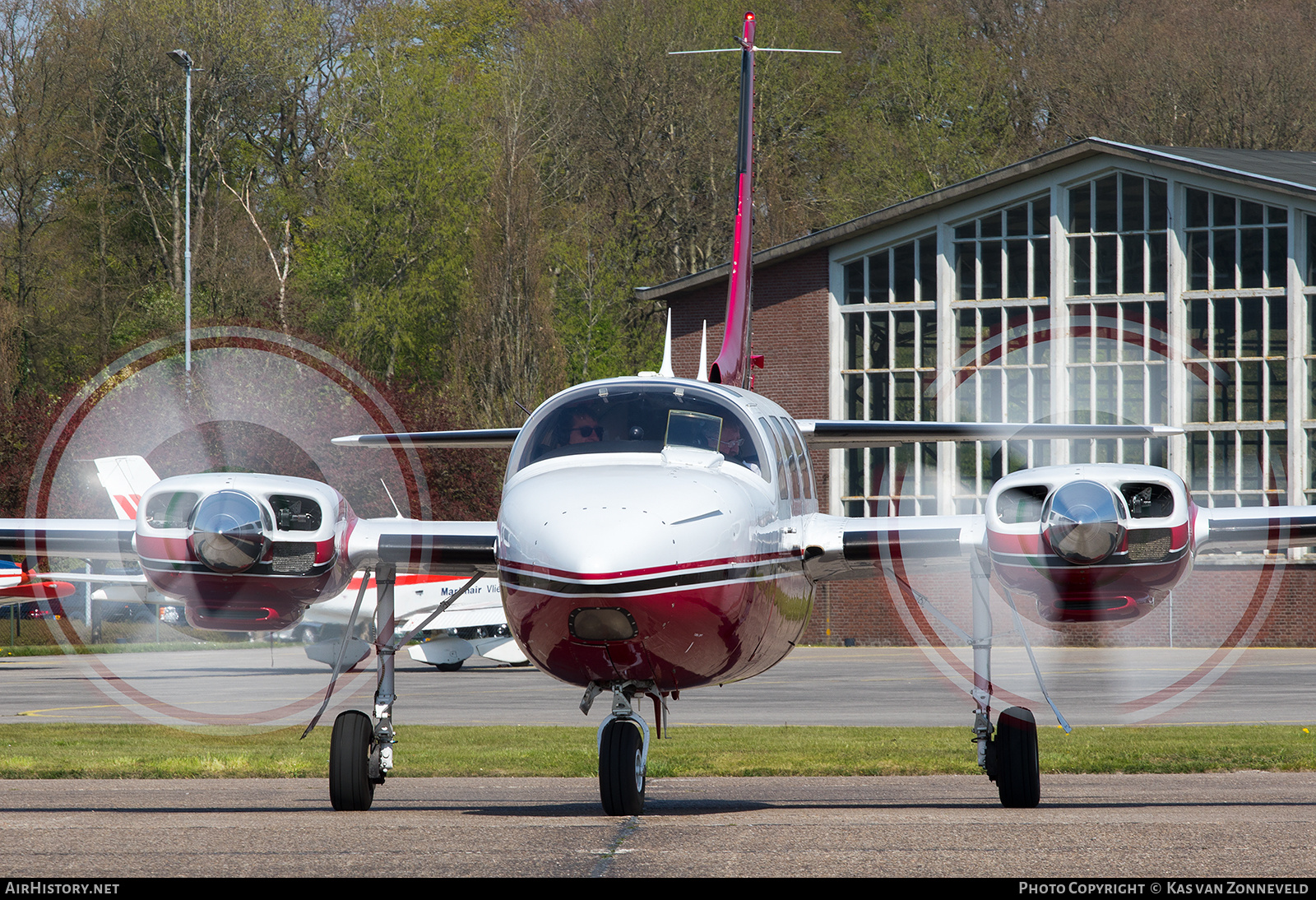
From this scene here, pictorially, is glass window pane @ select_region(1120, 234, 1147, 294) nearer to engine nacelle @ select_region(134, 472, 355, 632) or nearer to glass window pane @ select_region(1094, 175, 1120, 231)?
glass window pane @ select_region(1094, 175, 1120, 231)

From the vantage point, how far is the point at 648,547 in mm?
8062

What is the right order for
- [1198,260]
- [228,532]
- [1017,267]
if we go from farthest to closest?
[1017,267], [1198,260], [228,532]

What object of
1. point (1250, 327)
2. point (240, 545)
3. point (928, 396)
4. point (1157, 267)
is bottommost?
point (240, 545)

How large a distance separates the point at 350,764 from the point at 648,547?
3.53 meters

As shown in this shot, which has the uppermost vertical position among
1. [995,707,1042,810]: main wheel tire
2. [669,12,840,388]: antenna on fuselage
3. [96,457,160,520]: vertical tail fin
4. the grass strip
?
[669,12,840,388]: antenna on fuselage

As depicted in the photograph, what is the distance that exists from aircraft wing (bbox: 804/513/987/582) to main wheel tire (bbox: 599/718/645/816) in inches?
72.7

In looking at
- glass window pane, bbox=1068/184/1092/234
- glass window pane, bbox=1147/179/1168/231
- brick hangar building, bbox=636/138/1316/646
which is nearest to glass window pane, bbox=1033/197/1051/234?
brick hangar building, bbox=636/138/1316/646

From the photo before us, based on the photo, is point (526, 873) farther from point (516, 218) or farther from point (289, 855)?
point (516, 218)

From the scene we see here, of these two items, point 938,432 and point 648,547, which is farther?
point 938,432

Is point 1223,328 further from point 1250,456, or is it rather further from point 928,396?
point 928,396

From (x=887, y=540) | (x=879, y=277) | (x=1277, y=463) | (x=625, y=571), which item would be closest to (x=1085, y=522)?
(x=887, y=540)

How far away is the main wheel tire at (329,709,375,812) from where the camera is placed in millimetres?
10375

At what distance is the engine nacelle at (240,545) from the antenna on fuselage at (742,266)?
4.80 meters

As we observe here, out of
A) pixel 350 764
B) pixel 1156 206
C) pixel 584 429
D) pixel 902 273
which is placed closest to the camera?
pixel 584 429
